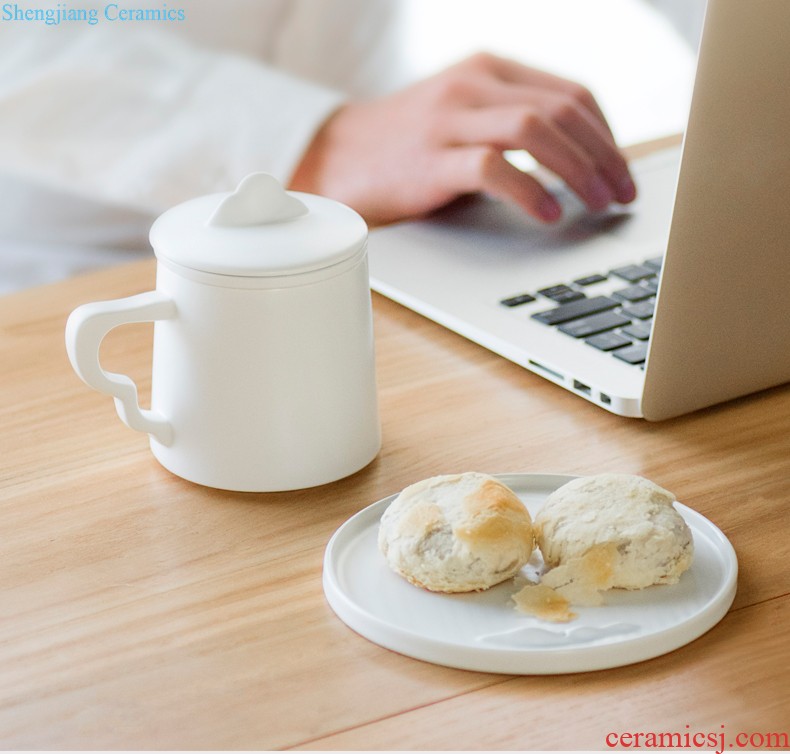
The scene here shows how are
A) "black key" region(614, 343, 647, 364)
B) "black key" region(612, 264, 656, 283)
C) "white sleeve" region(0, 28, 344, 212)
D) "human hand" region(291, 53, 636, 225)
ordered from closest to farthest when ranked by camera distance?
"black key" region(614, 343, 647, 364) → "black key" region(612, 264, 656, 283) → "human hand" region(291, 53, 636, 225) → "white sleeve" region(0, 28, 344, 212)

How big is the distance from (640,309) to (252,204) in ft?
0.88

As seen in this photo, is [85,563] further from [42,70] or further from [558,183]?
[42,70]

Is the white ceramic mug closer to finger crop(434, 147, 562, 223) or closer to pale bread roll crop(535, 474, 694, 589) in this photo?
pale bread roll crop(535, 474, 694, 589)

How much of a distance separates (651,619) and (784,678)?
0.05m

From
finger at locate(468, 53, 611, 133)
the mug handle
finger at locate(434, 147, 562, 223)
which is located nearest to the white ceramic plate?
the mug handle

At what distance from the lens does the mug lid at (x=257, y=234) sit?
0.44m

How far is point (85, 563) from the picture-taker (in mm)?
431

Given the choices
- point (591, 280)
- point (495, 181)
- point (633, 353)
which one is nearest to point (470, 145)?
point (495, 181)

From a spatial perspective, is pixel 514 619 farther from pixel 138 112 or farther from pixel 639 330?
pixel 138 112

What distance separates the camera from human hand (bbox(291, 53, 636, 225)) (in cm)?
79

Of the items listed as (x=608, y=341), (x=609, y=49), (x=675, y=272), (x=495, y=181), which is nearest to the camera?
(x=675, y=272)

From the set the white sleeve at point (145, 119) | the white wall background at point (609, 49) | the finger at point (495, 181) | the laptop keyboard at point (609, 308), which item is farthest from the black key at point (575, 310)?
the white wall background at point (609, 49)

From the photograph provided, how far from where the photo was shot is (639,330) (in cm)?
60

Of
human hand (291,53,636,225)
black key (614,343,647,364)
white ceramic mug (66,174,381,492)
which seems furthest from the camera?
human hand (291,53,636,225)
